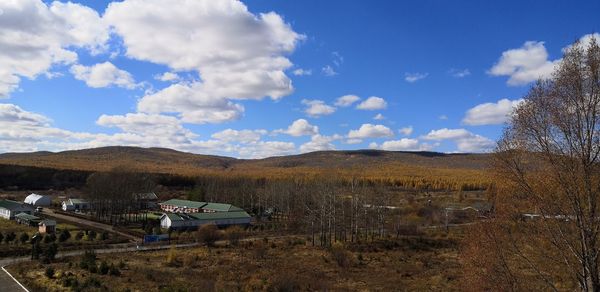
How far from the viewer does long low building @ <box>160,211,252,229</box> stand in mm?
61344

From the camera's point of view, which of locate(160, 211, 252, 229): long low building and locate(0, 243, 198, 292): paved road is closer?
locate(0, 243, 198, 292): paved road

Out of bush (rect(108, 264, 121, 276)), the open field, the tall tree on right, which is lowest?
the open field

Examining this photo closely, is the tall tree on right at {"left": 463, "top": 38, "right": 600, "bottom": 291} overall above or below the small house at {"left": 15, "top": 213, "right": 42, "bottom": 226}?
above

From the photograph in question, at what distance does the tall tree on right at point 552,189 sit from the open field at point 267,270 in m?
19.3

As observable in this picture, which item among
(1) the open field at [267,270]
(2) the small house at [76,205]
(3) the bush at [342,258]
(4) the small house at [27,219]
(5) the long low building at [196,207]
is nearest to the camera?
(1) the open field at [267,270]

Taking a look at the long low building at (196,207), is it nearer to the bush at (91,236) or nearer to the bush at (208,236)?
the bush at (208,236)

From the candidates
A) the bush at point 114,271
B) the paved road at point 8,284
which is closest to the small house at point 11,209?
the paved road at point 8,284

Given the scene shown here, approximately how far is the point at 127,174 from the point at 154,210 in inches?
829

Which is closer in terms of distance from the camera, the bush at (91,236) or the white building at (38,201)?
the bush at (91,236)

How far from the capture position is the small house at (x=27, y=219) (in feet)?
195

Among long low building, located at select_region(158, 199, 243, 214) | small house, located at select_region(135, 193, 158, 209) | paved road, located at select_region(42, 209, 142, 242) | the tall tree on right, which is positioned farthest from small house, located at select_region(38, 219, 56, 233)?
the tall tree on right

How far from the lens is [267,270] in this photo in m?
34.8

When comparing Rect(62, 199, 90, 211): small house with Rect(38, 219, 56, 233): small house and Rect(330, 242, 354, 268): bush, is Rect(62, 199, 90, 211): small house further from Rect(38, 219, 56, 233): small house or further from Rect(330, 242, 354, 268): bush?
Rect(330, 242, 354, 268): bush

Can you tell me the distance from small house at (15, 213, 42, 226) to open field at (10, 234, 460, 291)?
25559 millimetres
